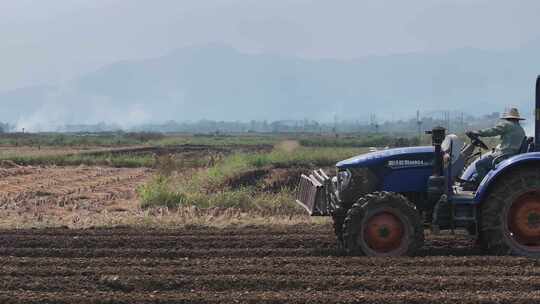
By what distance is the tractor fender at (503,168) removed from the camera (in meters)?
8.38

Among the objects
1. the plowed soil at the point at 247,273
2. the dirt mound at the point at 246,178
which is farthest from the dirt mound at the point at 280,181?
the plowed soil at the point at 247,273

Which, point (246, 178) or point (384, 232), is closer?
point (384, 232)

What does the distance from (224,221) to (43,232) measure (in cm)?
330

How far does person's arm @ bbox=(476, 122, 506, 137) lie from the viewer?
8594 millimetres

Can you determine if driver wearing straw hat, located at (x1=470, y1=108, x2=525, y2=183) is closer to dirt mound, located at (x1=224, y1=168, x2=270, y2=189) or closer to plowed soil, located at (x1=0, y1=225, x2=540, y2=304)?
plowed soil, located at (x1=0, y1=225, x2=540, y2=304)

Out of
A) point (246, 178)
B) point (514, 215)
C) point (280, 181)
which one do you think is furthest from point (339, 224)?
point (246, 178)

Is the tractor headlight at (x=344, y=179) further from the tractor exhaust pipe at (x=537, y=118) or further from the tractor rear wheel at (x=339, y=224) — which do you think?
the tractor exhaust pipe at (x=537, y=118)

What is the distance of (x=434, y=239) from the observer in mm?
10500

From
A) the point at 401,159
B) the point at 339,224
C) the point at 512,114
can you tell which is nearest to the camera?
the point at 512,114

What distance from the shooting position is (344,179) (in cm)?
899

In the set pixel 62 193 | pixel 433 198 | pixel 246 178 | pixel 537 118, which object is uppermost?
pixel 537 118

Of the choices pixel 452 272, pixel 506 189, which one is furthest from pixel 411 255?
pixel 506 189

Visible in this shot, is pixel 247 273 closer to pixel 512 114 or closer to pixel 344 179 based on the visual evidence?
pixel 344 179

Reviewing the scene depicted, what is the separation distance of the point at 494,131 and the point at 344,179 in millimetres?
1882
